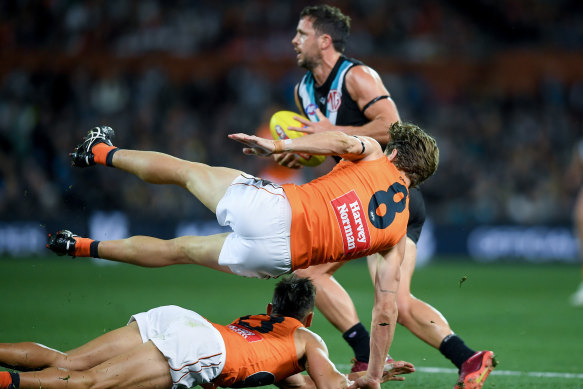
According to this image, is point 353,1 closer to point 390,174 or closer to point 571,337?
point 571,337

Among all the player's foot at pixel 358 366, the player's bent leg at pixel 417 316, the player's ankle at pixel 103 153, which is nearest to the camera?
the player's ankle at pixel 103 153

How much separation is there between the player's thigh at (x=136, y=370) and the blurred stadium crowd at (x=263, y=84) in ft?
39.9

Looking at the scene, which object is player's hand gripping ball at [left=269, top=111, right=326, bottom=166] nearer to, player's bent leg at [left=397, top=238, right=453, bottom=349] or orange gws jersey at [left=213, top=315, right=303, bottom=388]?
player's bent leg at [left=397, top=238, right=453, bottom=349]

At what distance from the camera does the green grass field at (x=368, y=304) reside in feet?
23.5

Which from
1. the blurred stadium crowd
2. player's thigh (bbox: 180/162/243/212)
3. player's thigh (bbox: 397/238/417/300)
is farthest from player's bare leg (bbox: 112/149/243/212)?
the blurred stadium crowd

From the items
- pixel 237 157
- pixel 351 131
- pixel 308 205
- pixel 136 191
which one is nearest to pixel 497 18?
pixel 237 157

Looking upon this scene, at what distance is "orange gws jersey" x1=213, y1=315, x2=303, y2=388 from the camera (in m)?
4.80

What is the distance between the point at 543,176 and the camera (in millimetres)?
17938

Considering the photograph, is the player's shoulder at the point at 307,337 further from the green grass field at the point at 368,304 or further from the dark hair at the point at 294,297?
the green grass field at the point at 368,304

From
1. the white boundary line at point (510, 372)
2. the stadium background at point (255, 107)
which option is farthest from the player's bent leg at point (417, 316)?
the stadium background at point (255, 107)

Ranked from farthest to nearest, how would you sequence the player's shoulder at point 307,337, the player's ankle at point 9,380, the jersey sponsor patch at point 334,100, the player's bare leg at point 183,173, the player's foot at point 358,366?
the jersey sponsor patch at point 334,100 < the player's foot at point 358,366 < the player's bare leg at point 183,173 < the player's shoulder at point 307,337 < the player's ankle at point 9,380

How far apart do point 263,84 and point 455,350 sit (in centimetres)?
1359

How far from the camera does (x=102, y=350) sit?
492cm

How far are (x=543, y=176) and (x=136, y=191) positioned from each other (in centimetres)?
877
